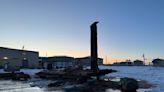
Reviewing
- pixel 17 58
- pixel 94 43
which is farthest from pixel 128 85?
pixel 17 58

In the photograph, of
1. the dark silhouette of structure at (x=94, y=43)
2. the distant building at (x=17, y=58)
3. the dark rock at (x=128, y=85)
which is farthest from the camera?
the distant building at (x=17, y=58)

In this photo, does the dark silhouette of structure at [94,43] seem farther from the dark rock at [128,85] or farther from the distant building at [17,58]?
the distant building at [17,58]

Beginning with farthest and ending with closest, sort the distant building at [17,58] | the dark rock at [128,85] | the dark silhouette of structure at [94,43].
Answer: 1. the distant building at [17,58]
2. the dark silhouette of structure at [94,43]
3. the dark rock at [128,85]

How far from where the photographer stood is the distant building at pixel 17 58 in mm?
114312

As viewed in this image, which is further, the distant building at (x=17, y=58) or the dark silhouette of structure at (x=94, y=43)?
the distant building at (x=17, y=58)

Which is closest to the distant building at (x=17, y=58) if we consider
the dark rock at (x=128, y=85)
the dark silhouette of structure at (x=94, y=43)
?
the dark silhouette of structure at (x=94, y=43)

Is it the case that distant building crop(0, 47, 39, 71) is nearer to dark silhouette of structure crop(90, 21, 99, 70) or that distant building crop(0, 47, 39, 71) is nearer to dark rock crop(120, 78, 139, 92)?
dark silhouette of structure crop(90, 21, 99, 70)

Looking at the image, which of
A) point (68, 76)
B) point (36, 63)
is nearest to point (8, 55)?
point (36, 63)

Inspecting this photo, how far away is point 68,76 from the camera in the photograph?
151 feet

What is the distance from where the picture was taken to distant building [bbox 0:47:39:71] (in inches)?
4500

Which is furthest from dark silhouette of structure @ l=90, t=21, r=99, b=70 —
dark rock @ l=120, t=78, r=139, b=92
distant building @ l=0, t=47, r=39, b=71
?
distant building @ l=0, t=47, r=39, b=71

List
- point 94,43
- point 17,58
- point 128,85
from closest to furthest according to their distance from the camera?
point 128,85
point 94,43
point 17,58

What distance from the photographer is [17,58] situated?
394ft

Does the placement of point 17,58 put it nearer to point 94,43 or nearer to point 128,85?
point 94,43
